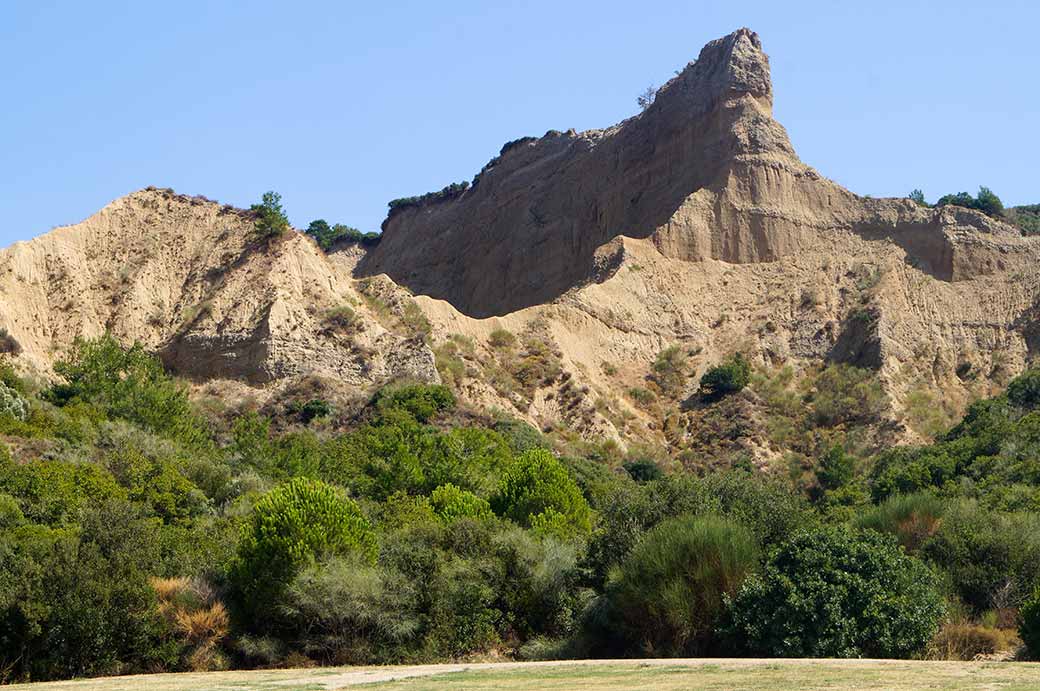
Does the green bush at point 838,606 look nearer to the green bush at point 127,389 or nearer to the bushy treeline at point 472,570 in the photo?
the bushy treeline at point 472,570

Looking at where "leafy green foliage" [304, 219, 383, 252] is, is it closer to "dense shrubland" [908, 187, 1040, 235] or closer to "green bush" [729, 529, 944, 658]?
"dense shrubland" [908, 187, 1040, 235]

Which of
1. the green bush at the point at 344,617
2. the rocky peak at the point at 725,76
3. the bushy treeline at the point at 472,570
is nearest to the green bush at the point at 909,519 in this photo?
the bushy treeline at the point at 472,570

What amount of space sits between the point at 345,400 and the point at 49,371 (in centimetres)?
1193

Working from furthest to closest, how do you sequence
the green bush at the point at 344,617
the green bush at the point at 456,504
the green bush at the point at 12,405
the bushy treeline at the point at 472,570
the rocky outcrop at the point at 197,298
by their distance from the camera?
the rocky outcrop at the point at 197,298, the green bush at the point at 12,405, the green bush at the point at 456,504, the green bush at the point at 344,617, the bushy treeline at the point at 472,570

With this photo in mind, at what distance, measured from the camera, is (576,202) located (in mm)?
90125

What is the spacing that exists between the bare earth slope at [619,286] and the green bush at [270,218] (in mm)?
587

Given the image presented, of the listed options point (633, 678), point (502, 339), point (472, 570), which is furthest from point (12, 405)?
point (633, 678)

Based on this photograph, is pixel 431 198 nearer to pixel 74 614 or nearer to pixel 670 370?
pixel 670 370

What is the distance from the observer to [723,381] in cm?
7219

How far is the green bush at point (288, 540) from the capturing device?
115 feet

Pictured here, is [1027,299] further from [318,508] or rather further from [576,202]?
[318,508]

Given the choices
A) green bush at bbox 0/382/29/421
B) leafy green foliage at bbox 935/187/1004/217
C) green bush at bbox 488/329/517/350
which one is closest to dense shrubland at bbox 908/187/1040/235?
leafy green foliage at bbox 935/187/1004/217

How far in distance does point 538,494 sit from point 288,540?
33.2 feet

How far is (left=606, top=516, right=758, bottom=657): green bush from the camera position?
33.1m
